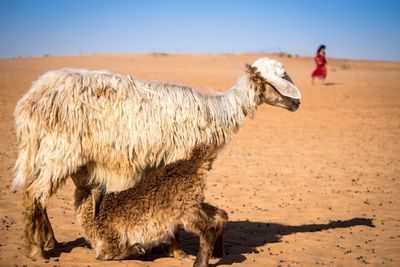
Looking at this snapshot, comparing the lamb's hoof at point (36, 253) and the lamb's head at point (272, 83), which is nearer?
the lamb's hoof at point (36, 253)

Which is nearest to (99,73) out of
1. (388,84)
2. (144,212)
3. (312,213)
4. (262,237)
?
(144,212)

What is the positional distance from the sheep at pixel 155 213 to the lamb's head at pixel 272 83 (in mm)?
1472

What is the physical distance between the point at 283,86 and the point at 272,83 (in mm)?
155

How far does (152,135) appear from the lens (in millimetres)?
5578

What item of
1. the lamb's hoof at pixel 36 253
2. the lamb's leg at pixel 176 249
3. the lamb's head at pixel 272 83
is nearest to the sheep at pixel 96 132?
the lamb's hoof at pixel 36 253

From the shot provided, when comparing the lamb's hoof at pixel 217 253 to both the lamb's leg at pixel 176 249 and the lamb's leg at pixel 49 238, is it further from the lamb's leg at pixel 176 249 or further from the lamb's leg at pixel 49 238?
the lamb's leg at pixel 49 238

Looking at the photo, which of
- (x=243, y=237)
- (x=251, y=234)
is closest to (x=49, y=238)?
(x=243, y=237)

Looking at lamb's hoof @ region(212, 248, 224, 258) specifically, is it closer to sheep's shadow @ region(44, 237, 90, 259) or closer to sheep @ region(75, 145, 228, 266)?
sheep @ region(75, 145, 228, 266)

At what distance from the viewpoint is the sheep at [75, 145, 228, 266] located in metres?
5.10

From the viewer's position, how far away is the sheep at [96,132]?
5.27 meters

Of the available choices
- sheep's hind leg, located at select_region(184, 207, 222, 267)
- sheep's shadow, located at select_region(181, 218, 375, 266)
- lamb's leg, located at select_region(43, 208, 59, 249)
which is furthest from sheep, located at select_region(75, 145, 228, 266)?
sheep's shadow, located at select_region(181, 218, 375, 266)

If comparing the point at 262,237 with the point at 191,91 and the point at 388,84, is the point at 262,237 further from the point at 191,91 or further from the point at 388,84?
the point at 388,84

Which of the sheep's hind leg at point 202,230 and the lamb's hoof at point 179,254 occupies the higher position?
the sheep's hind leg at point 202,230

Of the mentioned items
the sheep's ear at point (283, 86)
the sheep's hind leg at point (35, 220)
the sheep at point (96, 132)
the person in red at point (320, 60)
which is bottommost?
the sheep's hind leg at point (35, 220)
